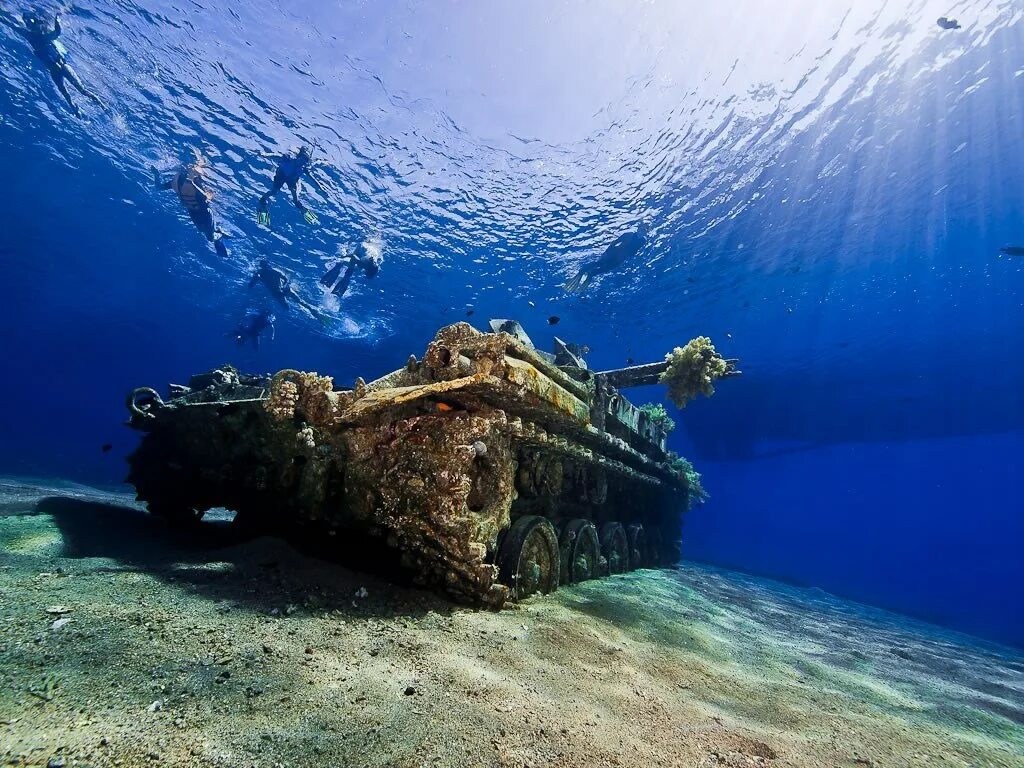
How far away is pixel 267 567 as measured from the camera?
375cm

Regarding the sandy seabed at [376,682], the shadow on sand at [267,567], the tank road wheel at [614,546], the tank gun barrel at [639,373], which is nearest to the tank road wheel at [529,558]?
the sandy seabed at [376,682]

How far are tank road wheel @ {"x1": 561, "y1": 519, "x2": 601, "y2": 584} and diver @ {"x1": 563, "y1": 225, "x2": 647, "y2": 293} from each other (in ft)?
49.7

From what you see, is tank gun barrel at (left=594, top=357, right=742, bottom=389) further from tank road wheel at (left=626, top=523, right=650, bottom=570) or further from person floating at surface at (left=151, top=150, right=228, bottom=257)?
person floating at surface at (left=151, top=150, right=228, bottom=257)

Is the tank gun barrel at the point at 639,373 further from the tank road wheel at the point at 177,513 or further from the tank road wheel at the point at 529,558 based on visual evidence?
the tank road wheel at the point at 177,513

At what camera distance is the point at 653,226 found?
59.7ft

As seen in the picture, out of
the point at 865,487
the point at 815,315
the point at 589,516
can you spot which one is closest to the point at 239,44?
the point at 589,516

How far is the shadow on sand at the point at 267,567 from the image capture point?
10.6 feet

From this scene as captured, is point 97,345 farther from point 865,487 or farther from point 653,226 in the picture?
point 865,487

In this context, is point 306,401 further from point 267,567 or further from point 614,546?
point 614,546

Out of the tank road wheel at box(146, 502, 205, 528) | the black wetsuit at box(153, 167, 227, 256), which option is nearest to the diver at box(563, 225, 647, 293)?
the black wetsuit at box(153, 167, 227, 256)

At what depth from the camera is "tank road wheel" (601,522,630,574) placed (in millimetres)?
7449

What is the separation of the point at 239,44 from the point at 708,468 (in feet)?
362

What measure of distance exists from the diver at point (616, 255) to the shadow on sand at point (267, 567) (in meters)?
17.5

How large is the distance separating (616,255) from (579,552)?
52.3ft
